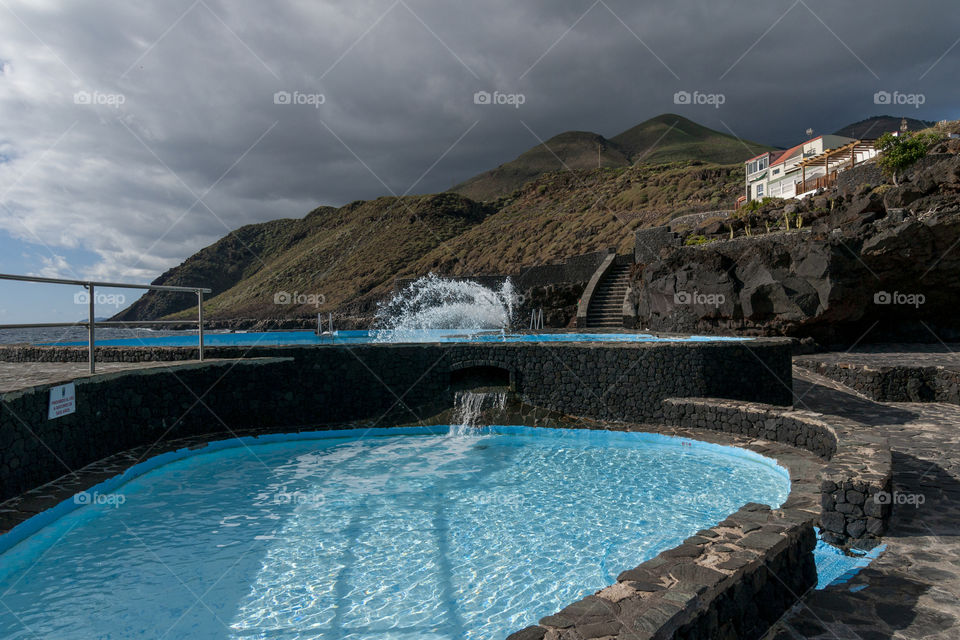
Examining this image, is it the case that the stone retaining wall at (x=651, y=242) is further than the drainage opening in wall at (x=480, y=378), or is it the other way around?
the stone retaining wall at (x=651, y=242)

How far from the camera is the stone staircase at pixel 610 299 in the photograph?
2195 cm

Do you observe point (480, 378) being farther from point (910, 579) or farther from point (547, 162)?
point (547, 162)

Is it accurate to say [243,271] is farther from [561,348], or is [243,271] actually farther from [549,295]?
[561,348]

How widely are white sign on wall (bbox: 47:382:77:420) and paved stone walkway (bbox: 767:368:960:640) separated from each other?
727 centimetres

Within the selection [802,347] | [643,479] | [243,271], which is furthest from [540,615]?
[243,271]

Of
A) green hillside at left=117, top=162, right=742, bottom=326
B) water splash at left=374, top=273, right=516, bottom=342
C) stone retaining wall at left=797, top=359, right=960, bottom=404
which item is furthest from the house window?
stone retaining wall at left=797, top=359, right=960, bottom=404

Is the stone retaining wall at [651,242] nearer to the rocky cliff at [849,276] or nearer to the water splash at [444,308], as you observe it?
the rocky cliff at [849,276]

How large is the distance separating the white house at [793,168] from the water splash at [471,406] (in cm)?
2686

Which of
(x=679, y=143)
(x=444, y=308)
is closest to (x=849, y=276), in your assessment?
(x=444, y=308)

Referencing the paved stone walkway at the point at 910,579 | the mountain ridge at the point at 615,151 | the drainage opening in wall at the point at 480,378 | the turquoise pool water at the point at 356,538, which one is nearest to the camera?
the paved stone walkway at the point at 910,579

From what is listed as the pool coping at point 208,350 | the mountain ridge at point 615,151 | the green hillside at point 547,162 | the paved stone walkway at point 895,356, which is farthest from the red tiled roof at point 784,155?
the green hillside at point 547,162

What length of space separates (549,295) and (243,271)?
331ft

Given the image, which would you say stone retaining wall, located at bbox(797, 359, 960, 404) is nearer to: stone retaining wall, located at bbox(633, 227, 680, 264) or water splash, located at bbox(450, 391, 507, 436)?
water splash, located at bbox(450, 391, 507, 436)

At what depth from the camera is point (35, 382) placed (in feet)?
20.5
